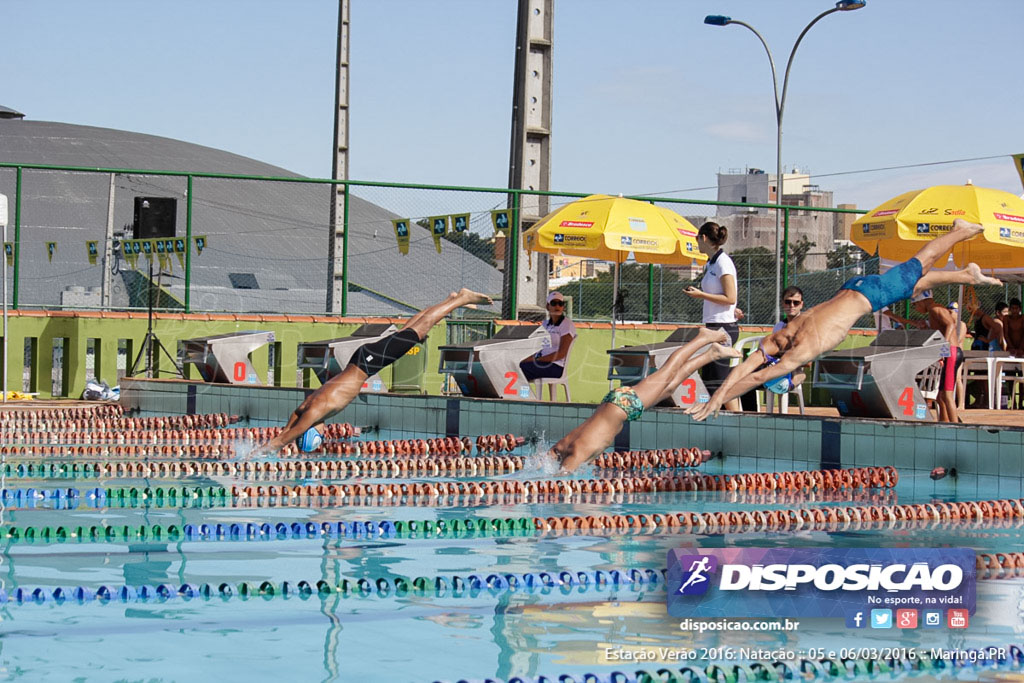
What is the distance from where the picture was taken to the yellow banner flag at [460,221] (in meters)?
16.8

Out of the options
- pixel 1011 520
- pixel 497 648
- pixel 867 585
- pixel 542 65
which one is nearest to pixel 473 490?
pixel 1011 520

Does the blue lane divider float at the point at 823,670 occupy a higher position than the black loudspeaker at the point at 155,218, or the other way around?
the black loudspeaker at the point at 155,218

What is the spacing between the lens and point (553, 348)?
12.3 metres

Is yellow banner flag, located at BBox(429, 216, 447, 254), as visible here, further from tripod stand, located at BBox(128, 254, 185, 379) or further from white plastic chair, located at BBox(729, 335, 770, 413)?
white plastic chair, located at BBox(729, 335, 770, 413)

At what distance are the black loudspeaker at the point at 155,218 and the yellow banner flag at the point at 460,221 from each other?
5.13 meters

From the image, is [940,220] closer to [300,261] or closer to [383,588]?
[383,588]

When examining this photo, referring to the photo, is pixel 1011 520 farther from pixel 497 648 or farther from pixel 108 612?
pixel 108 612

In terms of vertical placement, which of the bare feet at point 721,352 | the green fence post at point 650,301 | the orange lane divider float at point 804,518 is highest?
the green fence post at point 650,301

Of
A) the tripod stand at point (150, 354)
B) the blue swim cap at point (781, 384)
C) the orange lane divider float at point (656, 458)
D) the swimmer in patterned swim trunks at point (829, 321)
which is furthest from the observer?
the tripod stand at point (150, 354)

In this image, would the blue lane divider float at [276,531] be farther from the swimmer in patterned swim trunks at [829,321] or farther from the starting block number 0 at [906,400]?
the starting block number 0 at [906,400]

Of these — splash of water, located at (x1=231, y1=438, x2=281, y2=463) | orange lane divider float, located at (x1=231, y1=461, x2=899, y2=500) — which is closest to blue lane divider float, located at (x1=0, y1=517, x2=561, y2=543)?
orange lane divider float, located at (x1=231, y1=461, x2=899, y2=500)

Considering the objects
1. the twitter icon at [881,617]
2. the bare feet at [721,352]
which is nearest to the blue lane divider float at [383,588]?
the bare feet at [721,352]

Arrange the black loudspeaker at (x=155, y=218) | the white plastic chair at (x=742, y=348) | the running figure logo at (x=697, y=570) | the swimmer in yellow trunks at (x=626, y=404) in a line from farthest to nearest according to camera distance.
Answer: the black loudspeaker at (x=155, y=218), the white plastic chair at (x=742, y=348), the swimmer in yellow trunks at (x=626, y=404), the running figure logo at (x=697, y=570)

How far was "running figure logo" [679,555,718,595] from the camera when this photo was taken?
3.87 metres
